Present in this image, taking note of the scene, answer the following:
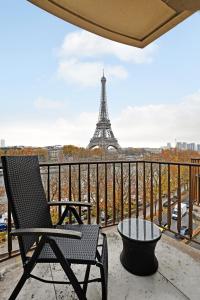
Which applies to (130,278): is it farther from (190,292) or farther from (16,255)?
(16,255)

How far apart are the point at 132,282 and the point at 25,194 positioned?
1125 mm

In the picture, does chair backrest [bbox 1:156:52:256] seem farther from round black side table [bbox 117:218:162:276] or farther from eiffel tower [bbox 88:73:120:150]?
eiffel tower [bbox 88:73:120:150]

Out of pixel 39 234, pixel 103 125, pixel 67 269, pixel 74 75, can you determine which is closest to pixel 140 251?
pixel 67 269

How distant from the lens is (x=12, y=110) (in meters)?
6.43

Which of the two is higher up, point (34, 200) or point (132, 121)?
point (132, 121)

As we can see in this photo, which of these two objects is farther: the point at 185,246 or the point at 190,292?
the point at 185,246

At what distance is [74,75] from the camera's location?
6.97 m

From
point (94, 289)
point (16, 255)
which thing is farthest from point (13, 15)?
point (94, 289)

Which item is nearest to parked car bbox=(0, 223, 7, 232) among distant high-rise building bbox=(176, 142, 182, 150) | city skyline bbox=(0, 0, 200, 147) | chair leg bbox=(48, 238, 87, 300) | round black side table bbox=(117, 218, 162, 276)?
city skyline bbox=(0, 0, 200, 147)

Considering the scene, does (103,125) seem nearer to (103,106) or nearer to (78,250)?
(103,106)

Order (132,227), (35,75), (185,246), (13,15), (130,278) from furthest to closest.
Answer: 1. (35,75)
2. (13,15)
3. (185,246)
4. (132,227)
5. (130,278)

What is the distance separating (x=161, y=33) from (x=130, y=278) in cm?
262

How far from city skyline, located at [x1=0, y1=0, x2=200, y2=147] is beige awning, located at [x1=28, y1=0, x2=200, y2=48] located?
0.84ft

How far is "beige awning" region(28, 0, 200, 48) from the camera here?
1.90 meters
